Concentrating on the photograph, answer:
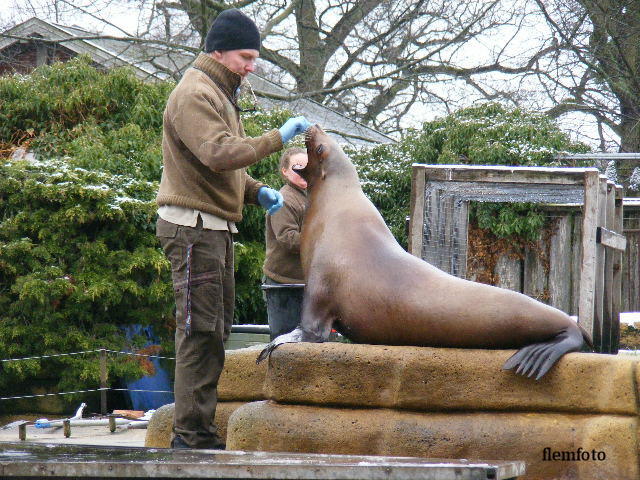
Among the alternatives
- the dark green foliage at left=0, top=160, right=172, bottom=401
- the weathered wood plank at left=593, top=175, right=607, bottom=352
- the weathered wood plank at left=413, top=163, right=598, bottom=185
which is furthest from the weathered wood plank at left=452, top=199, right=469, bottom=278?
the dark green foliage at left=0, top=160, right=172, bottom=401

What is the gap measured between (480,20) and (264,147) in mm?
15065

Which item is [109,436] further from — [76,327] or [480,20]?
[480,20]

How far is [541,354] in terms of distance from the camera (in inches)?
155

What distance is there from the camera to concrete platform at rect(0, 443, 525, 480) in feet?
9.59

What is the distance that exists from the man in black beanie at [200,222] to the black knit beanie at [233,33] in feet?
0.09

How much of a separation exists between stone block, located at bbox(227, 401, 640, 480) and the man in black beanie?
0.35 metres

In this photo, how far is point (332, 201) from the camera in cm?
464

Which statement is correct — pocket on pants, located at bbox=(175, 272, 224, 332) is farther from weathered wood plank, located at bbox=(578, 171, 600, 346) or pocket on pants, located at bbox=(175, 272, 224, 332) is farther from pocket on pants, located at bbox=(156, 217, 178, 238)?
weathered wood plank, located at bbox=(578, 171, 600, 346)

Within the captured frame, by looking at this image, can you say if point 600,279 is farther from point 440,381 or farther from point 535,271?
point 535,271

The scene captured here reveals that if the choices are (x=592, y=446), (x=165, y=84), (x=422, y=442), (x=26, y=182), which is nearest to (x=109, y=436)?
(x=26, y=182)

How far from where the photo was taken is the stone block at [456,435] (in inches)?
149

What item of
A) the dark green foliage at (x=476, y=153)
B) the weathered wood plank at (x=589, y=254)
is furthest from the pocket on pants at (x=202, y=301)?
the dark green foliage at (x=476, y=153)

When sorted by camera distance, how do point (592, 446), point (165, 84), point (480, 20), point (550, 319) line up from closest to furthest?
point (592, 446), point (550, 319), point (165, 84), point (480, 20)

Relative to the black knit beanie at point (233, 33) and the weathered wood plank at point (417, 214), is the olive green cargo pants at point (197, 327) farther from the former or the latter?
the weathered wood plank at point (417, 214)
